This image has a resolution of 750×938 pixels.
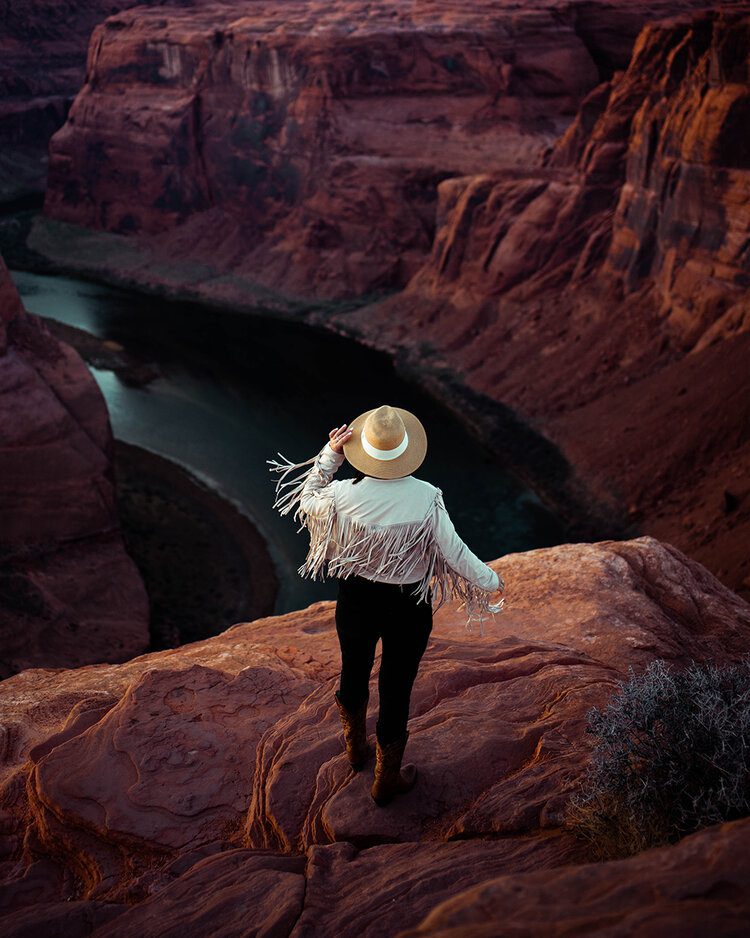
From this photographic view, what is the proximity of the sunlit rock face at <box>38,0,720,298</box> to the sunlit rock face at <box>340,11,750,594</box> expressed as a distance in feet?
13.4

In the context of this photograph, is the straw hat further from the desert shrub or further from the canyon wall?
the canyon wall

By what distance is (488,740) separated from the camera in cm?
493

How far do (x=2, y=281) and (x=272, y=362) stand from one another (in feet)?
49.3

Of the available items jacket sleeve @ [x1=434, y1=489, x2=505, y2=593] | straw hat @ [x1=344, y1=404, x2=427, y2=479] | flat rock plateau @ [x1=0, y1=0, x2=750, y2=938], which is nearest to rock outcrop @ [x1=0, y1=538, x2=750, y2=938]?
flat rock plateau @ [x1=0, y1=0, x2=750, y2=938]

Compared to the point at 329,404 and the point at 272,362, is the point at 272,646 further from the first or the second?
the point at 272,362

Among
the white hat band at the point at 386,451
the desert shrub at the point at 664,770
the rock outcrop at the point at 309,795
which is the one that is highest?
the white hat band at the point at 386,451

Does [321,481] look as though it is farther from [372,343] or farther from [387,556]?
[372,343]

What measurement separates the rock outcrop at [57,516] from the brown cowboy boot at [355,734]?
10312 millimetres

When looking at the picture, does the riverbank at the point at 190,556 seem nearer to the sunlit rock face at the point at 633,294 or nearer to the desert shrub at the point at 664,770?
the sunlit rock face at the point at 633,294

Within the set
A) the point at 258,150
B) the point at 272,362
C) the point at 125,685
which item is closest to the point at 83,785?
the point at 125,685

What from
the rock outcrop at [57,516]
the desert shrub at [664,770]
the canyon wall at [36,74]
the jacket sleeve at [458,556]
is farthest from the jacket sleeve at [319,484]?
the canyon wall at [36,74]

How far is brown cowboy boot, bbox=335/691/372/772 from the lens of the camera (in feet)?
15.3

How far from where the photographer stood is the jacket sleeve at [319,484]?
4324 millimetres

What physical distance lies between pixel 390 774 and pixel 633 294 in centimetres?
2386
